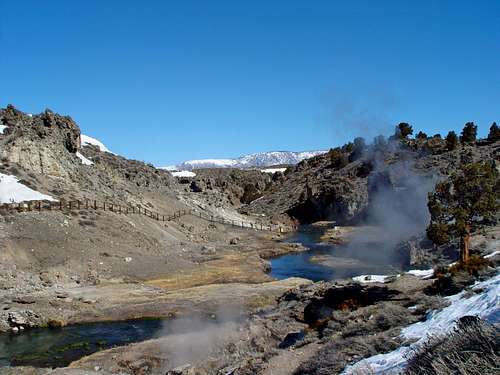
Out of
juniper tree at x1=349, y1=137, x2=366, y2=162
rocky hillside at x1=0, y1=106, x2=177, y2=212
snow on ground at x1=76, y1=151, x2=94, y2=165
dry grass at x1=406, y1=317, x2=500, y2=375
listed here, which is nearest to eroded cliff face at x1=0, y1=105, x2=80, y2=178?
rocky hillside at x1=0, y1=106, x2=177, y2=212

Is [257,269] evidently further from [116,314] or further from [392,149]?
[392,149]

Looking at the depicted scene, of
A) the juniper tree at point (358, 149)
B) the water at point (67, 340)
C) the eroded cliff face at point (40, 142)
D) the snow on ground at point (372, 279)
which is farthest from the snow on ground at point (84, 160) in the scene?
the juniper tree at point (358, 149)

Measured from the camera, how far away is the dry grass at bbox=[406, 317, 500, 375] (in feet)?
23.3

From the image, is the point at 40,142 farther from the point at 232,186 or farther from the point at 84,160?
the point at 232,186

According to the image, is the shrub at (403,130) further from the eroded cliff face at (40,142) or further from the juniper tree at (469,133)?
the eroded cliff face at (40,142)

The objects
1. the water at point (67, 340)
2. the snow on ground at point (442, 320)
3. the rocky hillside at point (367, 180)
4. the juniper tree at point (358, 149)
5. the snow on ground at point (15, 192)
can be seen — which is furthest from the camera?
the juniper tree at point (358, 149)

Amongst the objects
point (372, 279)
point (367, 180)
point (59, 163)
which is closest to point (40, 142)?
point (59, 163)

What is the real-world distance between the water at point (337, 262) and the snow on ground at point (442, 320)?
92.6 ft

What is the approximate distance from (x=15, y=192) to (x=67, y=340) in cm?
2259

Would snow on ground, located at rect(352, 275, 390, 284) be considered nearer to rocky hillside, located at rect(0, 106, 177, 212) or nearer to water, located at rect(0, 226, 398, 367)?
water, located at rect(0, 226, 398, 367)

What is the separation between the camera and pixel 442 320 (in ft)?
43.7

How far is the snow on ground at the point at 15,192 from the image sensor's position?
43500mm

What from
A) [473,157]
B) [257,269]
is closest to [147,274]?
[257,269]

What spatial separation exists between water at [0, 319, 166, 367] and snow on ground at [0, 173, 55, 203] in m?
19.0
